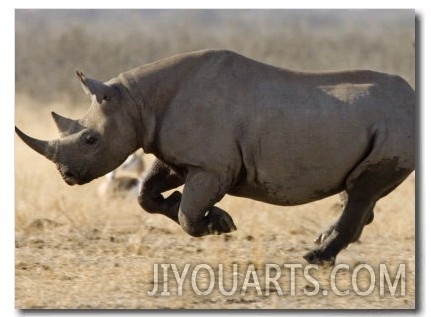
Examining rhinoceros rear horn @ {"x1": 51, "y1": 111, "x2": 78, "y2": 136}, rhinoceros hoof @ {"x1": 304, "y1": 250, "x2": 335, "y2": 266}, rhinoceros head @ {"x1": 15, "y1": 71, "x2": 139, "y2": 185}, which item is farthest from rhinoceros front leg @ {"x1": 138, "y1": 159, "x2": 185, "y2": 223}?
rhinoceros hoof @ {"x1": 304, "y1": 250, "x2": 335, "y2": 266}

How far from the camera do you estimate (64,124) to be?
9461 millimetres

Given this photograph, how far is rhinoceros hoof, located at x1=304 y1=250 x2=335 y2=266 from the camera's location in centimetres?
971

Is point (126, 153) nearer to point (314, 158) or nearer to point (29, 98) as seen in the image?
point (314, 158)

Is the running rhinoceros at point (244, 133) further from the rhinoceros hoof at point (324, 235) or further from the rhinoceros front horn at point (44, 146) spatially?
the rhinoceros hoof at point (324, 235)

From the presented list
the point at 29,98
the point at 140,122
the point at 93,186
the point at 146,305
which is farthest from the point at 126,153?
the point at 29,98

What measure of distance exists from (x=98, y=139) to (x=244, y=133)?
3.62 feet

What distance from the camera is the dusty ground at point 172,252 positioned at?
9.24m

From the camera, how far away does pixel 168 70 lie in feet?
30.9

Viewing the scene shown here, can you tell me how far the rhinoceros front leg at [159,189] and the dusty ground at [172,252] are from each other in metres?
0.54

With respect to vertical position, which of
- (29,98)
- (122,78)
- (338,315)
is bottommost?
(338,315)

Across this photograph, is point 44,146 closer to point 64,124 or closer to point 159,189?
point 64,124

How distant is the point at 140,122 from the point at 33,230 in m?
3.05

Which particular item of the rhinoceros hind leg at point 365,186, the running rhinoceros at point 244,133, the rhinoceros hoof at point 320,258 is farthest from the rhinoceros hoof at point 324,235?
the running rhinoceros at point 244,133

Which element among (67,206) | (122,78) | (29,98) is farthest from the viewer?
(29,98)
